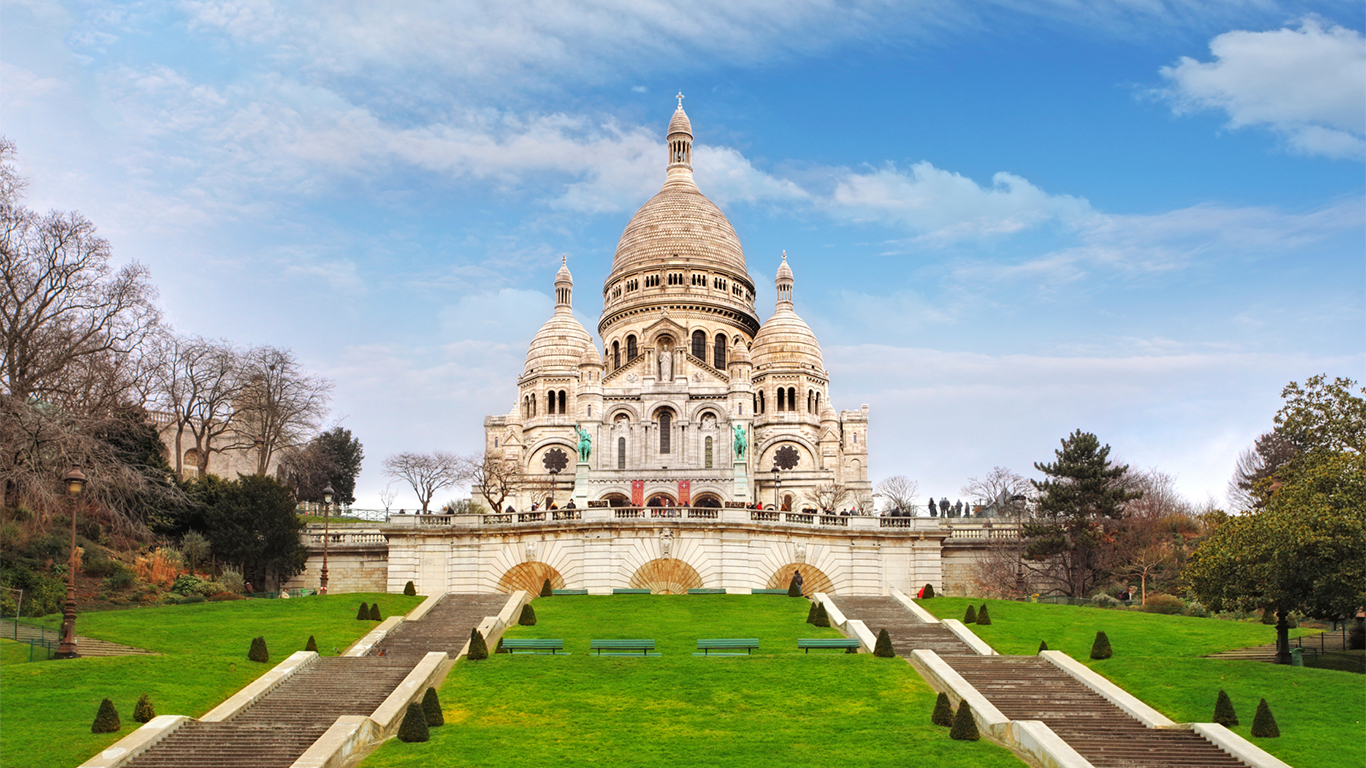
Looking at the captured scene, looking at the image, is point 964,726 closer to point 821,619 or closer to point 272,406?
point 821,619

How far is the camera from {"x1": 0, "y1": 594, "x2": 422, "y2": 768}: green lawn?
74.4ft

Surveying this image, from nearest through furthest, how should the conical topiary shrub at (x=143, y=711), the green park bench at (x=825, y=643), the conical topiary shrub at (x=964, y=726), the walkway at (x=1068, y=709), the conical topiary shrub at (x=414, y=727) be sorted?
the walkway at (x=1068, y=709) < the conical topiary shrub at (x=414, y=727) < the conical topiary shrub at (x=964, y=726) < the conical topiary shrub at (x=143, y=711) < the green park bench at (x=825, y=643)

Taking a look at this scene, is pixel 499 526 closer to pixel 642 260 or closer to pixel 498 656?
pixel 498 656

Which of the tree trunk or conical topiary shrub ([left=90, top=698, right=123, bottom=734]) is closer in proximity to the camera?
conical topiary shrub ([left=90, top=698, right=123, bottom=734])

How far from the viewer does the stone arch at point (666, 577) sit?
44.5 meters

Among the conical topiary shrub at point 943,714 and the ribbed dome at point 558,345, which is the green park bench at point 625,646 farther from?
the ribbed dome at point 558,345

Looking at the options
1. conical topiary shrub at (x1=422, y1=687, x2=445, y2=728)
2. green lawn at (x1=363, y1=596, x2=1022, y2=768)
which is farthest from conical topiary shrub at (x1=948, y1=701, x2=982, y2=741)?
conical topiary shrub at (x1=422, y1=687, x2=445, y2=728)

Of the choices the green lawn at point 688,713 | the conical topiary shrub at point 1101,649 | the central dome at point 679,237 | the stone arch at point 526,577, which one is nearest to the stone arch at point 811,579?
the stone arch at point 526,577

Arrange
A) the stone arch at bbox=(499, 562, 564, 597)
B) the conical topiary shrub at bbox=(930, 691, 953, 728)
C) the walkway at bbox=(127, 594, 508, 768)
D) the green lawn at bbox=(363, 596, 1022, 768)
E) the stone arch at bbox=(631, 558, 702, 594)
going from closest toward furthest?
the green lawn at bbox=(363, 596, 1022, 768), the walkway at bbox=(127, 594, 508, 768), the conical topiary shrub at bbox=(930, 691, 953, 728), the stone arch at bbox=(631, 558, 702, 594), the stone arch at bbox=(499, 562, 564, 597)

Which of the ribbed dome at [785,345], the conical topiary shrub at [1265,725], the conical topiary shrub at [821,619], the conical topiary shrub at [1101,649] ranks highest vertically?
the ribbed dome at [785,345]

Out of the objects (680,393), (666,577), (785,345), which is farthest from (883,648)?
(785,345)

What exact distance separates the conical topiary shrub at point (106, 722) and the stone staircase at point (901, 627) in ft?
61.0

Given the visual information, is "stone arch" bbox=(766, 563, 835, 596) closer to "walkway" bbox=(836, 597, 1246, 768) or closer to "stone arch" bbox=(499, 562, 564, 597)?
"stone arch" bbox=(499, 562, 564, 597)

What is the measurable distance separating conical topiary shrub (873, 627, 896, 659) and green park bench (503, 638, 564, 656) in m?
8.29
